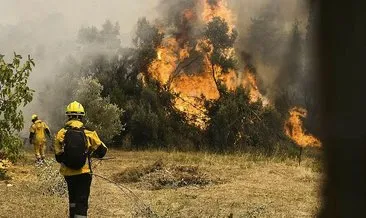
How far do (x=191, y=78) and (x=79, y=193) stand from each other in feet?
76.1

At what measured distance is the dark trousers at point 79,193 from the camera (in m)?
6.66

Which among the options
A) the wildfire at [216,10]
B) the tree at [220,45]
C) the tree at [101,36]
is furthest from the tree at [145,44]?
the wildfire at [216,10]

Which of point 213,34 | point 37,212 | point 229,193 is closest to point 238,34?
point 213,34

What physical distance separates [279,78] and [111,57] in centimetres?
1030

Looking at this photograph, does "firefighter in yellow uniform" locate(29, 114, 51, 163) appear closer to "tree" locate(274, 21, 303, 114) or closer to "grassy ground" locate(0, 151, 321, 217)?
"grassy ground" locate(0, 151, 321, 217)

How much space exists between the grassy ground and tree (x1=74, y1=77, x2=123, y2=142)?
276 inches

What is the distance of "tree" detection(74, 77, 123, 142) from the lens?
2358 centimetres

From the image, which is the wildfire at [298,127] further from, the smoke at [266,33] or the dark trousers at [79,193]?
the dark trousers at [79,193]

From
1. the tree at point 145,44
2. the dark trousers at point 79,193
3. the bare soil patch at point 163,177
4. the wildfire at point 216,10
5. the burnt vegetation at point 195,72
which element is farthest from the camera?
the wildfire at point 216,10

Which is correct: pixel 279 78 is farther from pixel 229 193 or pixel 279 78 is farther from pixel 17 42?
pixel 229 193

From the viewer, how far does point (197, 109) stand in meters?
28.1

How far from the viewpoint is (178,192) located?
11.3 metres

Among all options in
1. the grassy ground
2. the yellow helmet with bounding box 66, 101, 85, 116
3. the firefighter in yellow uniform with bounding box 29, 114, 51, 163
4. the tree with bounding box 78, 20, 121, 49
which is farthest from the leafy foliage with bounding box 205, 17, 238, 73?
the yellow helmet with bounding box 66, 101, 85, 116

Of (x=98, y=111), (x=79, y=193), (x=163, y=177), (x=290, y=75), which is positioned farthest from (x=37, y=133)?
(x=290, y=75)
